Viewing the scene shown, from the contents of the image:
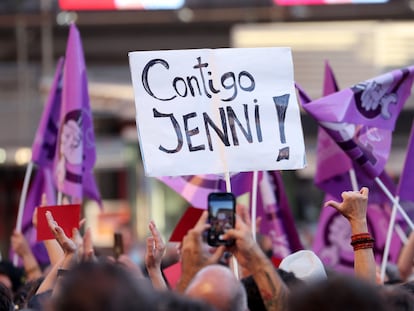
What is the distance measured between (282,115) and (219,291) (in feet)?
7.68

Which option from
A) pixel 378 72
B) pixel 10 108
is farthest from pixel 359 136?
pixel 10 108

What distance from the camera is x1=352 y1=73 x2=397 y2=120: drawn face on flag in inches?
314

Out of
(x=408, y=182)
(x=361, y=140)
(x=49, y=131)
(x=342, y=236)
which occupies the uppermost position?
(x=49, y=131)

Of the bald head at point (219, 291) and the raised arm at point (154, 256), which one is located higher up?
the raised arm at point (154, 256)

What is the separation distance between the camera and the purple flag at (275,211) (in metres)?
8.84

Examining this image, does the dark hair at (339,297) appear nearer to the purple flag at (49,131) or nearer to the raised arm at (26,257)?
the raised arm at (26,257)

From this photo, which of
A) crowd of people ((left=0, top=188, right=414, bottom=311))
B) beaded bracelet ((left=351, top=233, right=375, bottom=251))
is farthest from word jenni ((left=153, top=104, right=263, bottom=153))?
beaded bracelet ((left=351, top=233, right=375, bottom=251))

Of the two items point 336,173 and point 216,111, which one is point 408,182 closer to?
point 336,173

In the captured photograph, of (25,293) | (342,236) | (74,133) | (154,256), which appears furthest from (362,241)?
(342,236)

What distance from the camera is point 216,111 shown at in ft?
20.7

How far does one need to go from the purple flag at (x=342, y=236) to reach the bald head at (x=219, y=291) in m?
4.69

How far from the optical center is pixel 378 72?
20.4 metres

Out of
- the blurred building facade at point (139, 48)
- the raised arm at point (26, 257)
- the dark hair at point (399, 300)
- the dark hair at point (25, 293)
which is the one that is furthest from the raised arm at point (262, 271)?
the blurred building facade at point (139, 48)

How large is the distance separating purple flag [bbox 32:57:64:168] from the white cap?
13.3 feet
